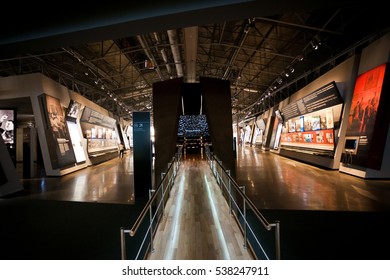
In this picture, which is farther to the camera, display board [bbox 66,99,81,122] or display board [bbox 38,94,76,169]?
display board [bbox 66,99,81,122]

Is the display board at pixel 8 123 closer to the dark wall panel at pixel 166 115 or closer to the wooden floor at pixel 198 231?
the dark wall panel at pixel 166 115

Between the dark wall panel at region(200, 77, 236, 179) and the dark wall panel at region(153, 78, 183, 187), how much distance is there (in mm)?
896

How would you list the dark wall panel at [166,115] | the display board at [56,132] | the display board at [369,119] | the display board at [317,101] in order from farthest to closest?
the display board at [56,132]
the display board at [317,101]
the dark wall panel at [166,115]
the display board at [369,119]

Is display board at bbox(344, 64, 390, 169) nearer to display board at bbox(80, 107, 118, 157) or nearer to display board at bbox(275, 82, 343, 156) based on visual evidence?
display board at bbox(275, 82, 343, 156)

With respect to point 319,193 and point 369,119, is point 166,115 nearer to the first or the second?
point 319,193

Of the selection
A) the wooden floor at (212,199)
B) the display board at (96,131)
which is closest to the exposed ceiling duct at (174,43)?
the wooden floor at (212,199)

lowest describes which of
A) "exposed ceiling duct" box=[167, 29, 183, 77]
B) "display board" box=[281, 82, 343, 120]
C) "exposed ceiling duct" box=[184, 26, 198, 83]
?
"display board" box=[281, 82, 343, 120]

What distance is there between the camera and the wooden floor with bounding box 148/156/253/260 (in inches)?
105

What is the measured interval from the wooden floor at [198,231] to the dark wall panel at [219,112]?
1.47 meters

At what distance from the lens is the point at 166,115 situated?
6.09 m

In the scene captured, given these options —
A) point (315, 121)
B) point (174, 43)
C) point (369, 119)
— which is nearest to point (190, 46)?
point (174, 43)

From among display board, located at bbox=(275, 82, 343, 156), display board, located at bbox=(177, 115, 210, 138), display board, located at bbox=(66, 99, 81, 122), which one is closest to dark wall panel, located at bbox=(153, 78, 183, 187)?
display board, located at bbox=(66, 99, 81, 122)

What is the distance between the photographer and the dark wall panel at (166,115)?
19.2 feet
